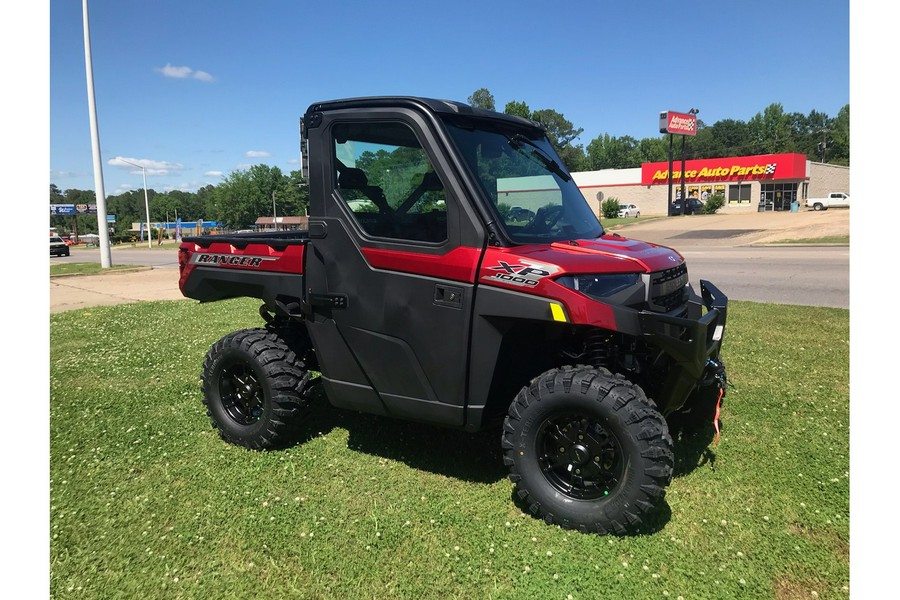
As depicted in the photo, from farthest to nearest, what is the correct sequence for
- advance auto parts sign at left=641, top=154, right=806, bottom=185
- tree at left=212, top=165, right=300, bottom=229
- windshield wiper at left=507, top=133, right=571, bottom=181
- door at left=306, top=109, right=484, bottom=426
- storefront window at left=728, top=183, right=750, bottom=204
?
tree at left=212, top=165, right=300, bottom=229, storefront window at left=728, top=183, right=750, bottom=204, advance auto parts sign at left=641, top=154, right=806, bottom=185, windshield wiper at left=507, top=133, right=571, bottom=181, door at left=306, top=109, right=484, bottom=426

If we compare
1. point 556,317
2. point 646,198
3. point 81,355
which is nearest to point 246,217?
point 646,198

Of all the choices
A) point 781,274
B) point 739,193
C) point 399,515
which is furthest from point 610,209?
point 399,515

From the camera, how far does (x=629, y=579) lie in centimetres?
286

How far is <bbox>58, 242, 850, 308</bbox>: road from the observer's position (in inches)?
440

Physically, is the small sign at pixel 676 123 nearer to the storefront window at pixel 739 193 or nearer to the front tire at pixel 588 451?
the storefront window at pixel 739 193

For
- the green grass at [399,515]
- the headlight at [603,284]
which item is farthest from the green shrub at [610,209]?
the headlight at [603,284]

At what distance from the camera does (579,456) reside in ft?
10.6

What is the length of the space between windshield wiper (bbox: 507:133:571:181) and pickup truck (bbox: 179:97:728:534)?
2cm

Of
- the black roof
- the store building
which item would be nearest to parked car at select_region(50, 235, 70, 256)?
the store building

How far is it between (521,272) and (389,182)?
3.60 feet

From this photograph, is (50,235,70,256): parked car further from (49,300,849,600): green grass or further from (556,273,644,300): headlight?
(556,273,644,300): headlight

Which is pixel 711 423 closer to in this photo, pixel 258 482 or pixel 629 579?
pixel 629 579

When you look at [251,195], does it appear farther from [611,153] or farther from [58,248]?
[611,153]

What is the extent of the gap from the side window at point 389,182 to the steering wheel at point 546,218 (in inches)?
23.8
